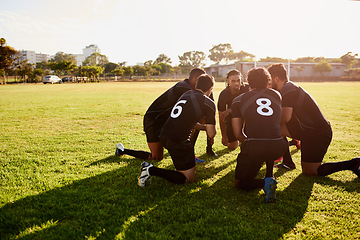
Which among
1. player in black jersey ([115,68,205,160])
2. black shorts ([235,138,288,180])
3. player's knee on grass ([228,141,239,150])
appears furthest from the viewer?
player's knee on grass ([228,141,239,150])

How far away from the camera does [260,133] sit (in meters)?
3.13

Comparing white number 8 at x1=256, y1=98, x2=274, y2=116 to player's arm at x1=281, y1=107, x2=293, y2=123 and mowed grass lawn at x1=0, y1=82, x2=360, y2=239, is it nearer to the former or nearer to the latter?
player's arm at x1=281, y1=107, x2=293, y2=123

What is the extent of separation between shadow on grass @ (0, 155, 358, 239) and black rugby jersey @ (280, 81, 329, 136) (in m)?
0.88

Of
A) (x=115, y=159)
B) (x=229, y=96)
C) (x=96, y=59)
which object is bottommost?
(x=115, y=159)

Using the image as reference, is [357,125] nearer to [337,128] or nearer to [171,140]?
[337,128]

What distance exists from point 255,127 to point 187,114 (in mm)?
963

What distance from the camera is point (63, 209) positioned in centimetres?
303

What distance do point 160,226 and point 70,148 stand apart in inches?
155

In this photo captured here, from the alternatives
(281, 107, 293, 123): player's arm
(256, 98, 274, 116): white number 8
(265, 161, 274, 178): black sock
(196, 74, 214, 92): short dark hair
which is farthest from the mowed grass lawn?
(196, 74, 214, 92): short dark hair

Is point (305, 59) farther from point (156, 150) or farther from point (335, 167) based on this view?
point (156, 150)

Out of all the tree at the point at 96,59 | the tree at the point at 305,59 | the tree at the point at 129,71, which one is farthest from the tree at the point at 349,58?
the tree at the point at 96,59

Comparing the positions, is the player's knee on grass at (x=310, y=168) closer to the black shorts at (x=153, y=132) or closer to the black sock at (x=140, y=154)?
the black shorts at (x=153, y=132)

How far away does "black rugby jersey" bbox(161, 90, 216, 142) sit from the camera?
11.5ft

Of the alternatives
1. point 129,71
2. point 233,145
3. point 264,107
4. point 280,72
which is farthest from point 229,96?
point 129,71
